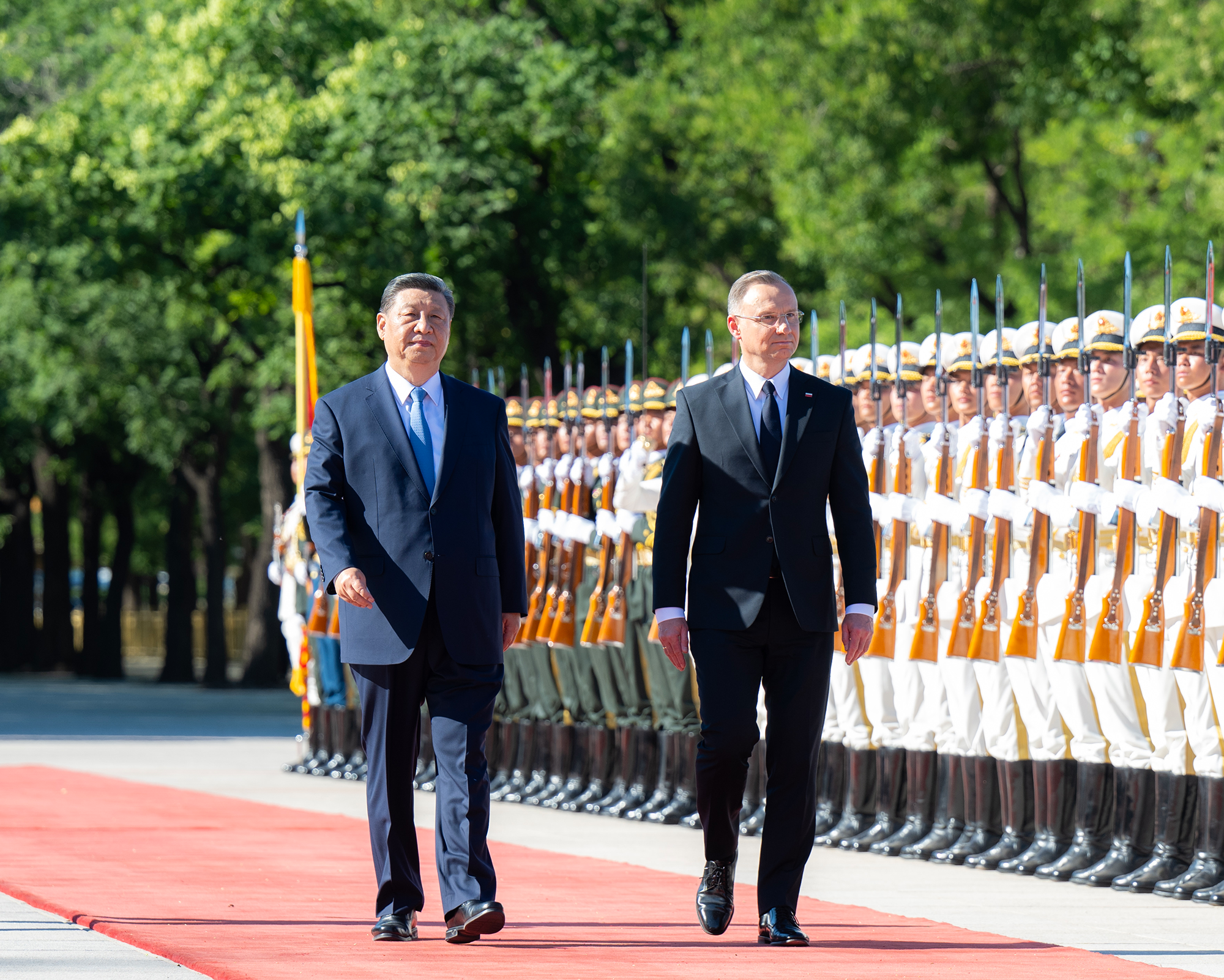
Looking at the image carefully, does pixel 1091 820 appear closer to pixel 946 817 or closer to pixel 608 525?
pixel 946 817

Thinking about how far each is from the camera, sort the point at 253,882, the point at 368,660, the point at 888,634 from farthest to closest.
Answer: the point at 888,634 → the point at 253,882 → the point at 368,660

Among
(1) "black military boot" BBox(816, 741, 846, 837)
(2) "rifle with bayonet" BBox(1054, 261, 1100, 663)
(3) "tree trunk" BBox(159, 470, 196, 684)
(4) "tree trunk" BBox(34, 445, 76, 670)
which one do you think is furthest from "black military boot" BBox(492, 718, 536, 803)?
(4) "tree trunk" BBox(34, 445, 76, 670)

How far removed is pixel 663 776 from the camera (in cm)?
1058

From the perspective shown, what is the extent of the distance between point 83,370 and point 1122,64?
530 inches

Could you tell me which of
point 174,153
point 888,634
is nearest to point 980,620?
point 888,634

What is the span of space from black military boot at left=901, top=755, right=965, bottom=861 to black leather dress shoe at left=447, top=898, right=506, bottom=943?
10.7 feet

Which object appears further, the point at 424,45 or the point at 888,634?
the point at 424,45

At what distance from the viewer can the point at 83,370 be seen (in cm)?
2769

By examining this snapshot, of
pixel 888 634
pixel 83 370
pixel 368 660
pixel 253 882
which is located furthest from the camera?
pixel 83 370

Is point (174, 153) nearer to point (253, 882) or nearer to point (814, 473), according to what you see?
point (253, 882)

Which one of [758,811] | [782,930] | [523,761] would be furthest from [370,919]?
[523,761]

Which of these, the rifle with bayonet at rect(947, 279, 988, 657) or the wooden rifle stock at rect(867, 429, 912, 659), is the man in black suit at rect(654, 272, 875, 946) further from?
the wooden rifle stock at rect(867, 429, 912, 659)

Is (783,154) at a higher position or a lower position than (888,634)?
higher

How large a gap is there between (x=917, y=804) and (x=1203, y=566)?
2.03 meters
